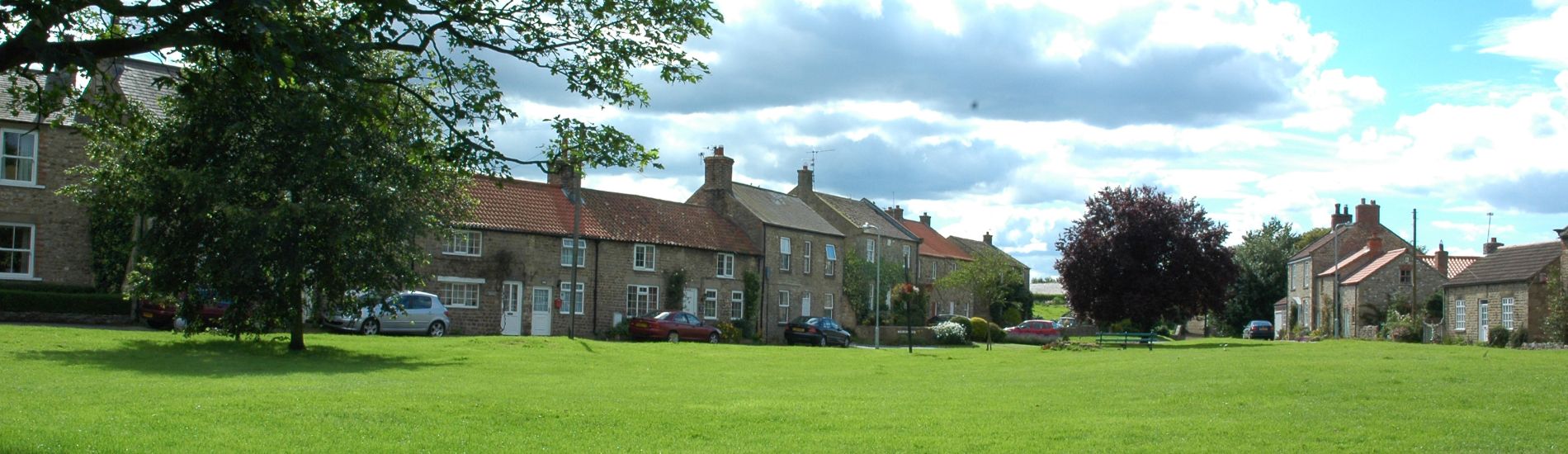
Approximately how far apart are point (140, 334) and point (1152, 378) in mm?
23821

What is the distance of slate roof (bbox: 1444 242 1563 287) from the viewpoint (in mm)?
48375

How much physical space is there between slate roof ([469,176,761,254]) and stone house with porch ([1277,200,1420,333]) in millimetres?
37947

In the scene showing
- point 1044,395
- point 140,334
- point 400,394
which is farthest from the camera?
point 140,334

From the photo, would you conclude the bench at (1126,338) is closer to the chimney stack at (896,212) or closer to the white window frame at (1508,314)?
the white window frame at (1508,314)

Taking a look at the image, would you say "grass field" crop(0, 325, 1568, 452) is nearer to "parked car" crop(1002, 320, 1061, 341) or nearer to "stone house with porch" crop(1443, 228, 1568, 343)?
"stone house with porch" crop(1443, 228, 1568, 343)

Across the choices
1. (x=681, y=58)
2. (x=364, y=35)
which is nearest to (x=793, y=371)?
(x=681, y=58)

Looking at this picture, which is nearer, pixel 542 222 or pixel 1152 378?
pixel 1152 378

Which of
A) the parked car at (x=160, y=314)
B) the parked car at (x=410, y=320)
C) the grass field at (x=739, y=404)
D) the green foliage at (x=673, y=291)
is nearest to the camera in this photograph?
the grass field at (x=739, y=404)

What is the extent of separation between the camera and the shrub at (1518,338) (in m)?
45.6

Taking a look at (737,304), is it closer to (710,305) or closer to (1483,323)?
(710,305)

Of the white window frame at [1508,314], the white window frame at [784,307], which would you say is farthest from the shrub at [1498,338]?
the white window frame at [784,307]

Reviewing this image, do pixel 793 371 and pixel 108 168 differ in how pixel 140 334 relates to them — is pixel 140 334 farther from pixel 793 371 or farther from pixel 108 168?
pixel 793 371

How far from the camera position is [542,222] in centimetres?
4588

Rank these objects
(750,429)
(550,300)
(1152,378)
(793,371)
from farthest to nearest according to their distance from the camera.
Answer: (550,300) → (793,371) → (1152,378) → (750,429)
